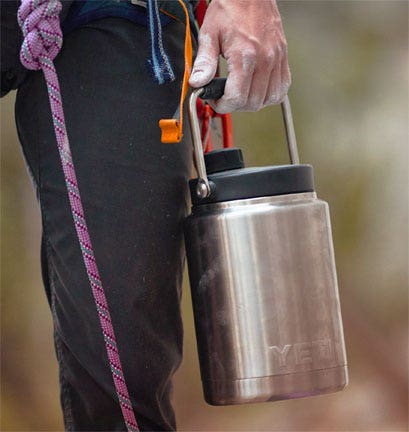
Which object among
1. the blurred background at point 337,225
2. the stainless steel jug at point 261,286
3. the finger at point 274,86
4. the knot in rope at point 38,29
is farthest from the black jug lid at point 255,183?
the blurred background at point 337,225

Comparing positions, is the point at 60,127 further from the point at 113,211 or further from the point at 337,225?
the point at 337,225

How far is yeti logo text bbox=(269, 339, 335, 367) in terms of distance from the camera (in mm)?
1245

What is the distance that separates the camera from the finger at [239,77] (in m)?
1.28

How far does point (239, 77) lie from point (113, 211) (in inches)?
9.7

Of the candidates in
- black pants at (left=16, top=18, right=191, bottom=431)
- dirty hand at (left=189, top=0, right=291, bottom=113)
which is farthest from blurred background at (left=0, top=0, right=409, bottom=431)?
dirty hand at (left=189, top=0, right=291, bottom=113)

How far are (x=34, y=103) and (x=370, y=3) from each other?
8.40 feet

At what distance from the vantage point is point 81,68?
4.29 ft

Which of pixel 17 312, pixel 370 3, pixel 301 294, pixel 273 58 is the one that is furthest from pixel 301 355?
pixel 370 3

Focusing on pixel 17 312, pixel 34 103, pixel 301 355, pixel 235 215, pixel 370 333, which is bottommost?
pixel 370 333

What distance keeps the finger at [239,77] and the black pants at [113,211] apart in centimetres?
10

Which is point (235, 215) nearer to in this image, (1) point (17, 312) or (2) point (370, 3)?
(1) point (17, 312)

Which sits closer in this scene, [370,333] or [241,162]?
[241,162]

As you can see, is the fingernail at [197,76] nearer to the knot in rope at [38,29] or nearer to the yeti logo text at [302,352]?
the knot in rope at [38,29]

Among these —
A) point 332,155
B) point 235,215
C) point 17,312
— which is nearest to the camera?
point 235,215
